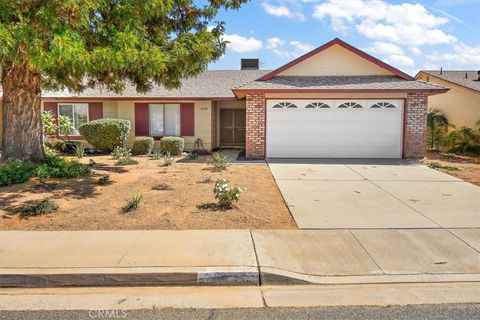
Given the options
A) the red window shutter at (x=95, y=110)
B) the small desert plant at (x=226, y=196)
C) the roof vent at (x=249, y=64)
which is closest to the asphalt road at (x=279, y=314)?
the small desert plant at (x=226, y=196)

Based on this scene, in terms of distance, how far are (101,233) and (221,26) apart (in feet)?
24.4

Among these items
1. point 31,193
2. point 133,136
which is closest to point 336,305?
point 31,193

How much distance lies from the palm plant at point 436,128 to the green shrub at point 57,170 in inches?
683

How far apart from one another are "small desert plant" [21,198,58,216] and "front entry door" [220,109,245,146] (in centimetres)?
1405

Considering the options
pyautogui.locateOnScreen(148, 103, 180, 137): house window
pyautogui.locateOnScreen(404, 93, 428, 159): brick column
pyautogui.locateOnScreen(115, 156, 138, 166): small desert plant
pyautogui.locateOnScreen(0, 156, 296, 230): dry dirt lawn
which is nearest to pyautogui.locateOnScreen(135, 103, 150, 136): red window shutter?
pyautogui.locateOnScreen(148, 103, 180, 137): house window

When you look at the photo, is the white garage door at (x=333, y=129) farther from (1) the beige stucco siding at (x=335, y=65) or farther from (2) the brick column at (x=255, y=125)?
(1) the beige stucco siding at (x=335, y=65)

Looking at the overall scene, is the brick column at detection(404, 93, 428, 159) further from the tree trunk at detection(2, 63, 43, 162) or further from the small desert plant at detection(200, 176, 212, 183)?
the tree trunk at detection(2, 63, 43, 162)

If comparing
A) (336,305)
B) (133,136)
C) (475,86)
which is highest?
(475,86)

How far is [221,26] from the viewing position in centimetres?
1136

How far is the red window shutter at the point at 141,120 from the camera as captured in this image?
18812mm

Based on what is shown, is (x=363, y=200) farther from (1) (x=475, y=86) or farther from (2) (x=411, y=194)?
(1) (x=475, y=86)

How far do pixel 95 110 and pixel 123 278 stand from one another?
1606 cm

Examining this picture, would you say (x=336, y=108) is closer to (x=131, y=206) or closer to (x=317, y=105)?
(x=317, y=105)

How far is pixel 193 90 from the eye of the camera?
19250 millimetres
